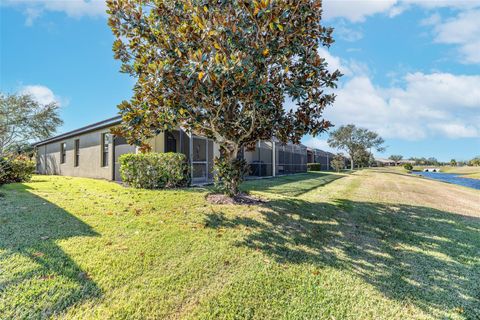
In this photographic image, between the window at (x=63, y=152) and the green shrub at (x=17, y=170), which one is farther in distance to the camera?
the window at (x=63, y=152)

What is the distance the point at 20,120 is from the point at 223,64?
1256 centimetres

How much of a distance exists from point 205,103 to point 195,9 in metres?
1.92

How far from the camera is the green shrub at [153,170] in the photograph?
892 centimetres

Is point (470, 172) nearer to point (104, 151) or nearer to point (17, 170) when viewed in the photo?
point (104, 151)

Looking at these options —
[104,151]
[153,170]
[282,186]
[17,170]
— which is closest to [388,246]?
[282,186]

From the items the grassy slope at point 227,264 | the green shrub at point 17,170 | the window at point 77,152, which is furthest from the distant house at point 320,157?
the green shrub at point 17,170

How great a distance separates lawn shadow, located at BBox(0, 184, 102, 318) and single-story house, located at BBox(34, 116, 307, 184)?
15.4 feet

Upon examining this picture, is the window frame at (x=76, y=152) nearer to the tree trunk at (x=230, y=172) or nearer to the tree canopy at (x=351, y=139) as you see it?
the tree trunk at (x=230, y=172)

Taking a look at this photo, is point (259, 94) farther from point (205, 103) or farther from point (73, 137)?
point (73, 137)

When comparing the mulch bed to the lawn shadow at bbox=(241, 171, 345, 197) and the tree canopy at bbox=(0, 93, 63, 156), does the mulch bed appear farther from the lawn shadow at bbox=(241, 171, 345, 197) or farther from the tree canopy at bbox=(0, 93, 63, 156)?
the tree canopy at bbox=(0, 93, 63, 156)

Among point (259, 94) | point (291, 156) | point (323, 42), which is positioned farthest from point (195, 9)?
point (291, 156)

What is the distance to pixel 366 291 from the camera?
119 inches

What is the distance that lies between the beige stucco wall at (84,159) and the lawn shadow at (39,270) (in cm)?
859

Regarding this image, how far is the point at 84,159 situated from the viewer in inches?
592
